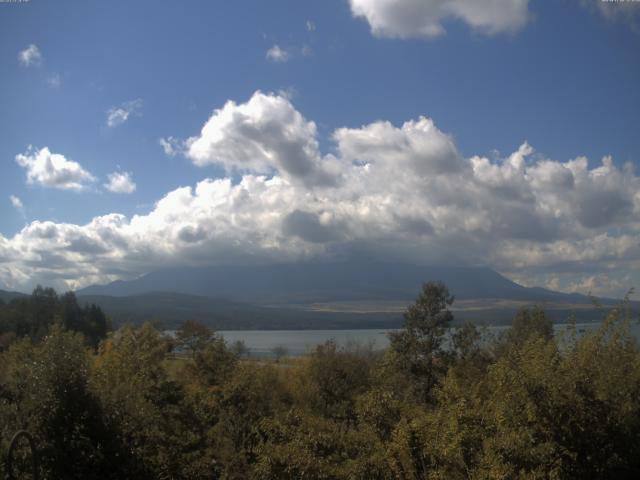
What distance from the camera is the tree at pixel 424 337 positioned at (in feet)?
140

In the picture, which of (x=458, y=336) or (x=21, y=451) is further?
(x=458, y=336)

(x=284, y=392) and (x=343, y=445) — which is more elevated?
(x=343, y=445)

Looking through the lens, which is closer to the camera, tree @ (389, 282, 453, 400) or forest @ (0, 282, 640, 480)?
forest @ (0, 282, 640, 480)

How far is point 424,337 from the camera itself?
44.6m

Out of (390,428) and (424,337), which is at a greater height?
(424,337)

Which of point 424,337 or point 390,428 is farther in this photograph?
point 424,337

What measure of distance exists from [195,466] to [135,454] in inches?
112

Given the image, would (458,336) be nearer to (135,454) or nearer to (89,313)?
(135,454)

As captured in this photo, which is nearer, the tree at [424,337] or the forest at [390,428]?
the forest at [390,428]

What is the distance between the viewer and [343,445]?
1664 cm

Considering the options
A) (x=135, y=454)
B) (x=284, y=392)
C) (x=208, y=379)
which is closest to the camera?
(x=135, y=454)

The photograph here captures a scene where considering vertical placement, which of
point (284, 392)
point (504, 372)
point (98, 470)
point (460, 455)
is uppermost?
point (504, 372)

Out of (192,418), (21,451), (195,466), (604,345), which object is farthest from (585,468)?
(192,418)

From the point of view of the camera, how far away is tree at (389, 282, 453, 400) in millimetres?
42656
